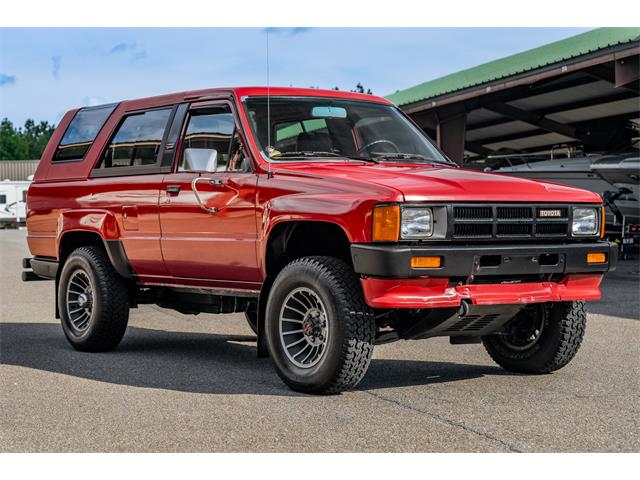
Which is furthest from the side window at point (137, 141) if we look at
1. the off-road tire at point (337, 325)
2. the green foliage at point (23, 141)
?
the green foliage at point (23, 141)

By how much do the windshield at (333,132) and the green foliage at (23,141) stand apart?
138 metres

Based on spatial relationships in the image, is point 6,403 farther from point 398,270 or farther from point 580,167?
point 580,167

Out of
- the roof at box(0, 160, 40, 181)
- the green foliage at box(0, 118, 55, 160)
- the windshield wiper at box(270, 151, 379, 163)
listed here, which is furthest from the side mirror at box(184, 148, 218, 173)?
the green foliage at box(0, 118, 55, 160)

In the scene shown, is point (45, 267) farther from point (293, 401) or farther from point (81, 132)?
point (293, 401)

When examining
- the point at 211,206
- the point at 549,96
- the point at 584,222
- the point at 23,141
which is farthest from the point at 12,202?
the point at 23,141

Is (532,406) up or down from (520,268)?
down

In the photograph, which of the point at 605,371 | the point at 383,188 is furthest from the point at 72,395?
the point at 605,371

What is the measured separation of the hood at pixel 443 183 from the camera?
6.14 metres

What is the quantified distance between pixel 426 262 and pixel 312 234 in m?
1.13

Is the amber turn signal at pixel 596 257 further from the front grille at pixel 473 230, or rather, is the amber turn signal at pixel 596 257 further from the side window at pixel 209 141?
the side window at pixel 209 141

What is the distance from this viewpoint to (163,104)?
8.36 meters

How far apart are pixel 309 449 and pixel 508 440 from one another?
3.41ft

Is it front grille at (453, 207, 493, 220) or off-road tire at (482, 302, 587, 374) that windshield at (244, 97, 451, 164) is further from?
off-road tire at (482, 302, 587, 374)

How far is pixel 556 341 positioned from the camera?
7148mm
